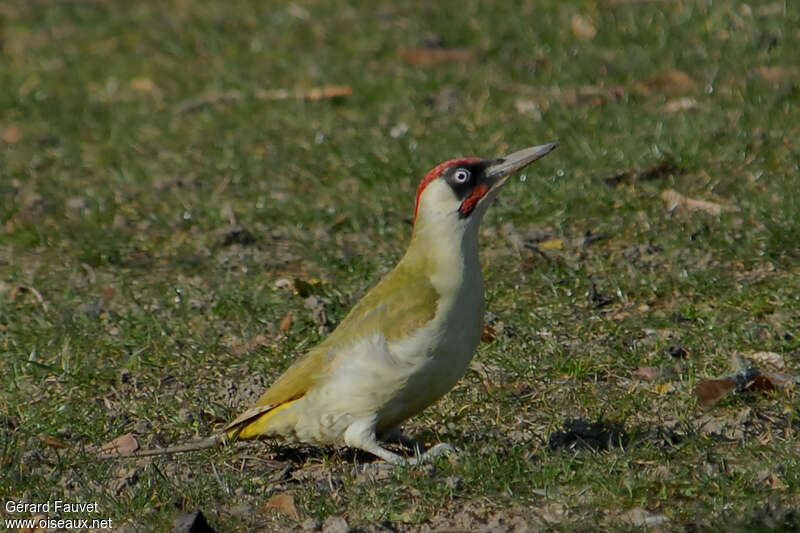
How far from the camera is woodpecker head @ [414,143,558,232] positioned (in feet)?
14.2

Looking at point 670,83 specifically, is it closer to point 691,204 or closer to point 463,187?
point 691,204

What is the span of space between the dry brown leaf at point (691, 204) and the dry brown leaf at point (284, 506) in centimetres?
294

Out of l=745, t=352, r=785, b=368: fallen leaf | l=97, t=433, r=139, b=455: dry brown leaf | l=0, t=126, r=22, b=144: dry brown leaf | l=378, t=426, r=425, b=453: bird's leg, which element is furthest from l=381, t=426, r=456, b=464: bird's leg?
A: l=0, t=126, r=22, b=144: dry brown leaf

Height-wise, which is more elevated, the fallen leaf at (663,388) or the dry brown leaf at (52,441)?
the fallen leaf at (663,388)

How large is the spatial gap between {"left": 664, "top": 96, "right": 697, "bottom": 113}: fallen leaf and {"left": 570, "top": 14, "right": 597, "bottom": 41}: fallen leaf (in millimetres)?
1243

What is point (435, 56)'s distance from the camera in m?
8.89

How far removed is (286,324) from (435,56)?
12.1 ft

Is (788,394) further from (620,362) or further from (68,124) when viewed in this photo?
(68,124)

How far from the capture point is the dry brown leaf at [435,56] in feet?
29.0

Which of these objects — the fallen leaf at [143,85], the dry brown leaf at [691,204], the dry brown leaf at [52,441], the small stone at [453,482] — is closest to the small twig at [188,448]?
the dry brown leaf at [52,441]

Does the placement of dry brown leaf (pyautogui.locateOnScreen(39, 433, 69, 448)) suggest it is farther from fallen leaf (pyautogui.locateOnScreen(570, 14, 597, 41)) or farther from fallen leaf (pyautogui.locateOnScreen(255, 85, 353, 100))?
fallen leaf (pyautogui.locateOnScreen(570, 14, 597, 41))

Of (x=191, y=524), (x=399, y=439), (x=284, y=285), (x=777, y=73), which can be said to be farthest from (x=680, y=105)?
(x=191, y=524)

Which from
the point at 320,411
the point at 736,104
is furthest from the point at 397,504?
the point at 736,104

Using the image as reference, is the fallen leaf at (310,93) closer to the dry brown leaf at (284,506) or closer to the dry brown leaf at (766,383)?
the dry brown leaf at (766,383)
